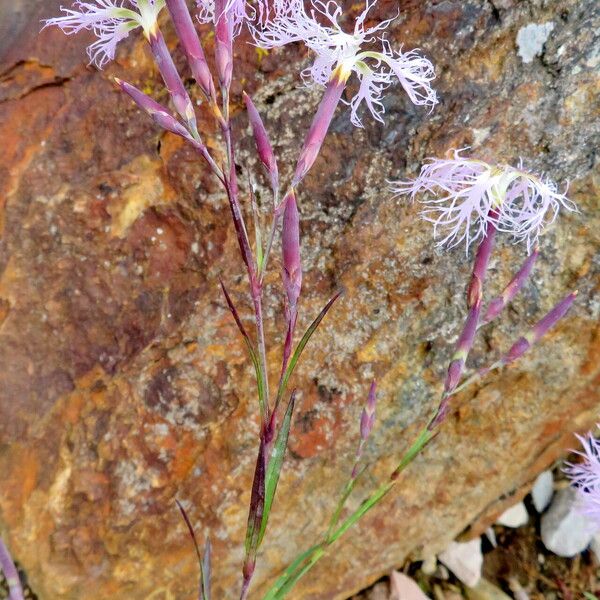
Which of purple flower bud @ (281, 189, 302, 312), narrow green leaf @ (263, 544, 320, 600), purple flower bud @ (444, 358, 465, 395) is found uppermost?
purple flower bud @ (281, 189, 302, 312)

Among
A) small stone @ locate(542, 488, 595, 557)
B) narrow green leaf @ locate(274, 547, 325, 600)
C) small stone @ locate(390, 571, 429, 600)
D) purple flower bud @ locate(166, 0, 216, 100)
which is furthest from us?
small stone @ locate(542, 488, 595, 557)

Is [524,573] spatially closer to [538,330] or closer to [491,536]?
[491,536]

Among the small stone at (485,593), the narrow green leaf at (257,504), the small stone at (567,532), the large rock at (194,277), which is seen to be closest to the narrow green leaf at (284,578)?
the narrow green leaf at (257,504)

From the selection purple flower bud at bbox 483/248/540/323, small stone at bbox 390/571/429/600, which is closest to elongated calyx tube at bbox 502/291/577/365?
purple flower bud at bbox 483/248/540/323

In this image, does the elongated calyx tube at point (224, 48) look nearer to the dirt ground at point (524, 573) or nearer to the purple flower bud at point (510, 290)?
the purple flower bud at point (510, 290)

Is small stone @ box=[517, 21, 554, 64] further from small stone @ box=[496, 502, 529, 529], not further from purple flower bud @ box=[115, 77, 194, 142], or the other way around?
small stone @ box=[496, 502, 529, 529]

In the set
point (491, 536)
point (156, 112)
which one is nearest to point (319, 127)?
point (156, 112)

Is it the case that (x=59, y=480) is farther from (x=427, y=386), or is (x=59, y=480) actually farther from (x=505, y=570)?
(x=505, y=570)

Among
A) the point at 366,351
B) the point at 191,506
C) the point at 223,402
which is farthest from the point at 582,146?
the point at 191,506
